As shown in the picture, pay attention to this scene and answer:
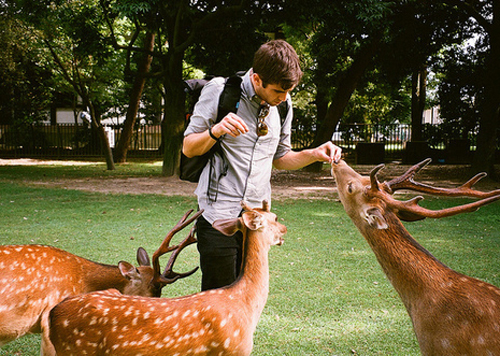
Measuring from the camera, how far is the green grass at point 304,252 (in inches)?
150

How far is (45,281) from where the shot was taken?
2916 millimetres

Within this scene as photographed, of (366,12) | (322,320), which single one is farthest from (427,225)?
(366,12)

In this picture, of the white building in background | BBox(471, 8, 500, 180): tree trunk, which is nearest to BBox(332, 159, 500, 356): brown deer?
BBox(471, 8, 500, 180): tree trunk

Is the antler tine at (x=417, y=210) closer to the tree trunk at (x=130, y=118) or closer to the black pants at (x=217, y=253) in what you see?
the black pants at (x=217, y=253)

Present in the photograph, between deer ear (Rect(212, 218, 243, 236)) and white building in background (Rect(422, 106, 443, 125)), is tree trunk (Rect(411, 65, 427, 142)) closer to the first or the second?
white building in background (Rect(422, 106, 443, 125))

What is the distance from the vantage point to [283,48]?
2.40 m

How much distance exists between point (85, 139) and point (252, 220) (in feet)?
75.3

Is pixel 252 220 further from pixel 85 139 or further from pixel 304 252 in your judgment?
pixel 85 139

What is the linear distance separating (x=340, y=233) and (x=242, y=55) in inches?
305

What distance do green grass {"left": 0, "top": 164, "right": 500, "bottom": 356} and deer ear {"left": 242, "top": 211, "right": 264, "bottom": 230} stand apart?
1579 millimetres

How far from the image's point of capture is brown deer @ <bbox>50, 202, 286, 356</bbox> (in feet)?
7.26

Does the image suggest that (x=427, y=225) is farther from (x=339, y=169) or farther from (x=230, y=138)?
(x=230, y=138)

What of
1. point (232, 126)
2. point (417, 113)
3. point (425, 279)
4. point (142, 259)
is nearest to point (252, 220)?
point (232, 126)

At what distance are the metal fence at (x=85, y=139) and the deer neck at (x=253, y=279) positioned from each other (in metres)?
20.0
